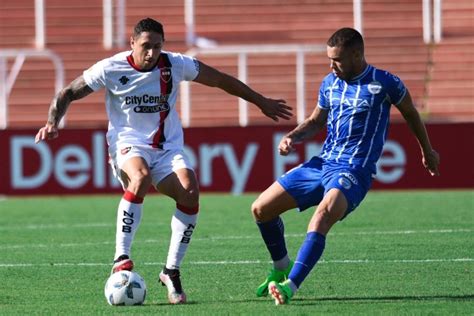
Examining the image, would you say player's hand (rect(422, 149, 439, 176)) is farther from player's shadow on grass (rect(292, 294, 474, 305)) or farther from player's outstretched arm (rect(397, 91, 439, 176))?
player's shadow on grass (rect(292, 294, 474, 305))

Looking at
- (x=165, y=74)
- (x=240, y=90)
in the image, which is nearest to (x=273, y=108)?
(x=240, y=90)

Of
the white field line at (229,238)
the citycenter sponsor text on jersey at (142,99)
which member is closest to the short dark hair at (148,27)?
the citycenter sponsor text on jersey at (142,99)

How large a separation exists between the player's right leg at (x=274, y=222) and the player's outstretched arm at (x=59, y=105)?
149 cm

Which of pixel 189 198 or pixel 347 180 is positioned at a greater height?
pixel 347 180

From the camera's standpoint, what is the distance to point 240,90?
30.7 ft

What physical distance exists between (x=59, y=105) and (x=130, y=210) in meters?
0.95

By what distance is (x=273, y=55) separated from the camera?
25859mm

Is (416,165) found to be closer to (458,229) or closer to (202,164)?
(202,164)

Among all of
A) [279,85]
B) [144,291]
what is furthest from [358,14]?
[144,291]

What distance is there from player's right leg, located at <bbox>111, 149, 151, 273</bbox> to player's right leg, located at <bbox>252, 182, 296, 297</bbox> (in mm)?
814

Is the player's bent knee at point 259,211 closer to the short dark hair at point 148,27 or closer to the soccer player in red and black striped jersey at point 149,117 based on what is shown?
the soccer player in red and black striped jersey at point 149,117

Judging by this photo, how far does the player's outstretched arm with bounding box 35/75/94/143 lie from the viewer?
8734 mm

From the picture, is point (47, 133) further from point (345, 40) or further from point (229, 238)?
point (229, 238)

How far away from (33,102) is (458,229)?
1414 centimetres
